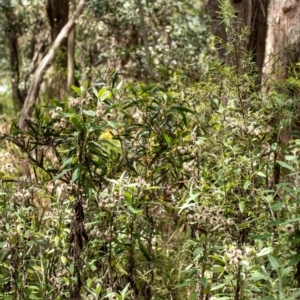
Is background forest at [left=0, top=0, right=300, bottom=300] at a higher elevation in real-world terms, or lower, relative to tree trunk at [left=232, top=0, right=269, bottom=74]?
lower

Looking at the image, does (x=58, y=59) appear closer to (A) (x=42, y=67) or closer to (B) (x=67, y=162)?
(A) (x=42, y=67)

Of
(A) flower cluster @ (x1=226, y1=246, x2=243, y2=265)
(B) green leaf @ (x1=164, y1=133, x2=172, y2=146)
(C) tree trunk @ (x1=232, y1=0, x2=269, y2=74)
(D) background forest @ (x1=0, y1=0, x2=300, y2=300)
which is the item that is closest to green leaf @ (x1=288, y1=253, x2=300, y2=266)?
(D) background forest @ (x1=0, y1=0, x2=300, y2=300)

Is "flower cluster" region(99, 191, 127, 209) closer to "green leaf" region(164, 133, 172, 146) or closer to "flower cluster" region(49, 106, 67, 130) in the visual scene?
"flower cluster" region(49, 106, 67, 130)

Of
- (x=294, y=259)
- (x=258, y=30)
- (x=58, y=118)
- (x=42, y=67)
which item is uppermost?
(x=258, y=30)

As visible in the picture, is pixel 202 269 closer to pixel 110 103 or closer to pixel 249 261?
pixel 249 261

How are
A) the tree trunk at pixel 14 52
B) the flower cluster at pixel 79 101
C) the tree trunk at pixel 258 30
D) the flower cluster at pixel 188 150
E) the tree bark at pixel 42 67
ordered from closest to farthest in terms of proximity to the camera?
1. the flower cluster at pixel 79 101
2. the flower cluster at pixel 188 150
3. the tree trunk at pixel 258 30
4. the tree bark at pixel 42 67
5. the tree trunk at pixel 14 52

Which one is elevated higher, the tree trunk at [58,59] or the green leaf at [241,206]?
the tree trunk at [58,59]

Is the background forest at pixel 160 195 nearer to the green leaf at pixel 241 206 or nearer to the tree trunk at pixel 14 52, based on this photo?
the green leaf at pixel 241 206

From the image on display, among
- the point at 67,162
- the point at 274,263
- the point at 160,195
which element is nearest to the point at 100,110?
the point at 67,162

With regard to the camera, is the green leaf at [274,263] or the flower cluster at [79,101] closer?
the green leaf at [274,263]

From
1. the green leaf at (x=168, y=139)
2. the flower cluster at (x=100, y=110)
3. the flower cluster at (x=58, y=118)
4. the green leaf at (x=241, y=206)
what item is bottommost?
the green leaf at (x=241, y=206)

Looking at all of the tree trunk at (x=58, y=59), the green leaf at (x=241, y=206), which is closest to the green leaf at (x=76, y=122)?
the green leaf at (x=241, y=206)

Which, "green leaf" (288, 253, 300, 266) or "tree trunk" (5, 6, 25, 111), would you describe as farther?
"tree trunk" (5, 6, 25, 111)

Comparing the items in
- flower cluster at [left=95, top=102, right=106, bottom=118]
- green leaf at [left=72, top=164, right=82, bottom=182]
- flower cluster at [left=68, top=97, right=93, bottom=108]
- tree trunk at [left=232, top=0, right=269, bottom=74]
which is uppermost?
tree trunk at [left=232, top=0, right=269, bottom=74]
